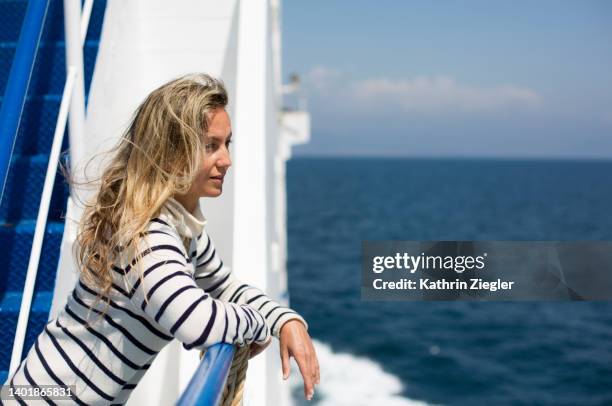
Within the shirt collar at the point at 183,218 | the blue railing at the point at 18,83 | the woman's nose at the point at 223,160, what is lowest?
the shirt collar at the point at 183,218

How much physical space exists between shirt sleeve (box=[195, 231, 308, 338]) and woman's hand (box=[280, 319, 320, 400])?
0.12 ft

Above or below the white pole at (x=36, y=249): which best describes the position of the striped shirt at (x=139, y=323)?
below

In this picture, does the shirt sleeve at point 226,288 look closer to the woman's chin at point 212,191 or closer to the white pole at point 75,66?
the woman's chin at point 212,191

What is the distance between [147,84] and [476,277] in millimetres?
6686

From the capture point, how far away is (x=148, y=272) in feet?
4.32

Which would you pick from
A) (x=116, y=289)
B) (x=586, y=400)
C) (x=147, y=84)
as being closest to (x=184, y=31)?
(x=147, y=84)

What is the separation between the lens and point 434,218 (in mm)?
48812

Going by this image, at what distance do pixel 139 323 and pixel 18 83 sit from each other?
1.01 metres

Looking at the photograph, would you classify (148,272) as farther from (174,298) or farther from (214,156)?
(214,156)

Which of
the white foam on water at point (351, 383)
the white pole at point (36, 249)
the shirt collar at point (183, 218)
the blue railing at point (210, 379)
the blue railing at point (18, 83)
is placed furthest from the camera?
the white foam on water at point (351, 383)

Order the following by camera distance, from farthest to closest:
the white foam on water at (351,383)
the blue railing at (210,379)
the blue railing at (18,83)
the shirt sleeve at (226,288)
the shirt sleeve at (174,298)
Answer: the white foam on water at (351,383)
the blue railing at (18,83)
the shirt sleeve at (226,288)
the shirt sleeve at (174,298)
the blue railing at (210,379)

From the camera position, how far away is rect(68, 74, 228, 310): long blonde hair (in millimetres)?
1379

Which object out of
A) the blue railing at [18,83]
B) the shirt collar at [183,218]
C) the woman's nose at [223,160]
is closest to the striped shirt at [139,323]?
the shirt collar at [183,218]

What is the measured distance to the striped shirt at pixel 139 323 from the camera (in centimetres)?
132
